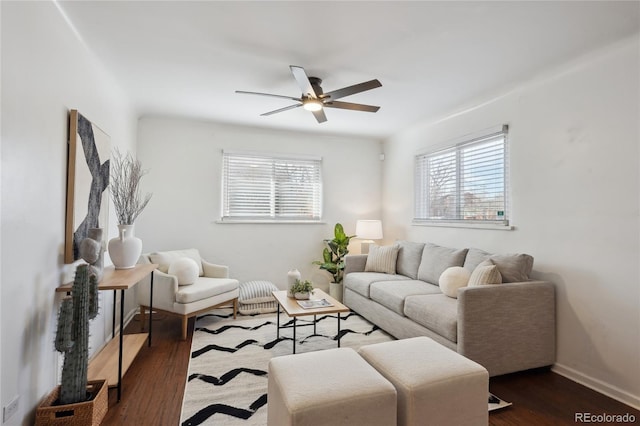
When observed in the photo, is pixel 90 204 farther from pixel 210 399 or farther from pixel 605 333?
pixel 605 333

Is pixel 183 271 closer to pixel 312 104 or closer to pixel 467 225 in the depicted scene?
pixel 312 104

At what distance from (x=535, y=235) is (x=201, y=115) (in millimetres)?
3989

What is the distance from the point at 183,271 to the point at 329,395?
8.56 feet

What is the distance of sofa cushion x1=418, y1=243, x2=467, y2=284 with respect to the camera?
3.45 metres

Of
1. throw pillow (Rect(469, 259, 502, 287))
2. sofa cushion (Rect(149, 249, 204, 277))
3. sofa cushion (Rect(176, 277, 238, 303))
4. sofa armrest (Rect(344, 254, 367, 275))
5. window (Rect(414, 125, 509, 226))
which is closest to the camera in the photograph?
throw pillow (Rect(469, 259, 502, 287))

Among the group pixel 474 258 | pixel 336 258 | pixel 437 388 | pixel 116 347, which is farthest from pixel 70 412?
pixel 336 258

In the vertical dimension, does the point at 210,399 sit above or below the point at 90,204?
below

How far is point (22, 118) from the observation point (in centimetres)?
166

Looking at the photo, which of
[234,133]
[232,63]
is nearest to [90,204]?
[232,63]

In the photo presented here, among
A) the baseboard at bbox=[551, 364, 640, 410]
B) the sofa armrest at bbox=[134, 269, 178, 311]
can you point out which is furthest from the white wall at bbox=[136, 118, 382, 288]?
the baseboard at bbox=[551, 364, 640, 410]

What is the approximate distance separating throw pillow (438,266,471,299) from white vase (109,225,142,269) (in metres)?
2.78

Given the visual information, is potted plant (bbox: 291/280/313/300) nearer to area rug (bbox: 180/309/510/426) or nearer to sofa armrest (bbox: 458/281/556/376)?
area rug (bbox: 180/309/510/426)

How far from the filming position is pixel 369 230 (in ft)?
15.9

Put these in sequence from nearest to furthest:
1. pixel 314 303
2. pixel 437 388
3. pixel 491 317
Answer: pixel 437 388, pixel 491 317, pixel 314 303
